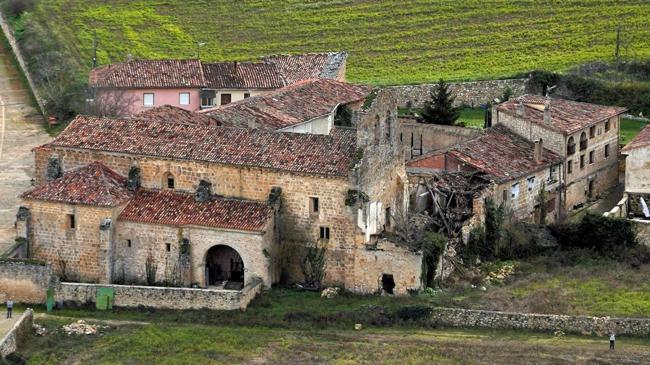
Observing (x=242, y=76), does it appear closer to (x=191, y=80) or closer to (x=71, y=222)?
(x=191, y=80)

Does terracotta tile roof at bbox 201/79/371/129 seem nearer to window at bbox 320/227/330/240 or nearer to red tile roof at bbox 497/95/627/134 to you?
red tile roof at bbox 497/95/627/134

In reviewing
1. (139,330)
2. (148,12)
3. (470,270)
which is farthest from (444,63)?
(139,330)

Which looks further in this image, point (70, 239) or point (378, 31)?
point (378, 31)

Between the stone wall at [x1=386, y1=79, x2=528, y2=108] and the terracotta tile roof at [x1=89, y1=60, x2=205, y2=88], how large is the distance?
36.6 feet

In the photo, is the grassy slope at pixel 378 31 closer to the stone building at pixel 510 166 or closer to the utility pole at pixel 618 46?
the utility pole at pixel 618 46

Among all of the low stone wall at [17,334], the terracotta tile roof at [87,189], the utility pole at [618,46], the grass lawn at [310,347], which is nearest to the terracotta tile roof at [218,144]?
the terracotta tile roof at [87,189]

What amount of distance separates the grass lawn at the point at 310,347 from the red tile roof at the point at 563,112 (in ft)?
58.8

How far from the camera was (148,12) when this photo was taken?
119625mm

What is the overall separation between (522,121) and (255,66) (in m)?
21.0

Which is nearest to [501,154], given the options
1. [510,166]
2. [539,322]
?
[510,166]

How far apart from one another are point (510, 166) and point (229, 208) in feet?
44.3

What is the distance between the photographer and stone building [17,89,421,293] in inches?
2566

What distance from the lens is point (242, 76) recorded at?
92750 millimetres

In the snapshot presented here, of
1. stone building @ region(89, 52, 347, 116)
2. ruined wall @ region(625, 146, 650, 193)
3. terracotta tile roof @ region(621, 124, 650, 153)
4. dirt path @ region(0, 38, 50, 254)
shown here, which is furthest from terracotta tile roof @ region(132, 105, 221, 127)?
ruined wall @ region(625, 146, 650, 193)
